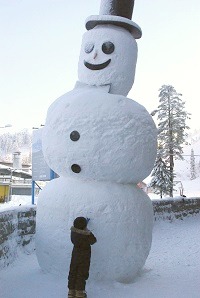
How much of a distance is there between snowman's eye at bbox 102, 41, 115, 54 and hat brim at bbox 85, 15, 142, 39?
0.43m

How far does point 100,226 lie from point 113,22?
3.56 m

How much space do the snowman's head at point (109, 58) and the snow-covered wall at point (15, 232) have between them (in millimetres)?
2969

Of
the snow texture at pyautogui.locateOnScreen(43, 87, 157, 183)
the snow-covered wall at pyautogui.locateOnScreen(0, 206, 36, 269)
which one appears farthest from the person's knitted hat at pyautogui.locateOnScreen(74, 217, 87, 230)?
the snow-covered wall at pyautogui.locateOnScreen(0, 206, 36, 269)

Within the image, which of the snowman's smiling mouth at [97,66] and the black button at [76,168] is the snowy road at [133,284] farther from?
the snowman's smiling mouth at [97,66]

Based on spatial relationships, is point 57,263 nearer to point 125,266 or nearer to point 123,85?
point 125,266

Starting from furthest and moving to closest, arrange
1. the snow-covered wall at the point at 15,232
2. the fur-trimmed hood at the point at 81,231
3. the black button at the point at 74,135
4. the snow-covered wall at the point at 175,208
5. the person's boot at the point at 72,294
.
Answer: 1. the snow-covered wall at the point at 175,208
2. the snow-covered wall at the point at 15,232
3. the black button at the point at 74,135
4. the fur-trimmed hood at the point at 81,231
5. the person's boot at the point at 72,294

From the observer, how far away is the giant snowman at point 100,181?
5715 mm

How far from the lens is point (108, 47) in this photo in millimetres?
6555

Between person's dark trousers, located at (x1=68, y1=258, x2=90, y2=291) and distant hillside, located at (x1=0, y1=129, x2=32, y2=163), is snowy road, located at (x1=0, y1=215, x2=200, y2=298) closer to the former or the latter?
person's dark trousers, located at (x1=68, y1=258, x2=90, y2=291)

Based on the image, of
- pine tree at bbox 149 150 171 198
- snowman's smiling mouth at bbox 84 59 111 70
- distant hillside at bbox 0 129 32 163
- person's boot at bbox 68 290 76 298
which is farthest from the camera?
distant hillside at bbox 0 129 32 163

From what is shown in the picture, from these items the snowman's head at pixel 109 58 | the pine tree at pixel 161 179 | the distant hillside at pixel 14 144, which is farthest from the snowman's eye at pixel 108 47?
the distant hillside at pixel 14 144

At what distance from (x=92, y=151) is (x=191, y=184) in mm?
71379

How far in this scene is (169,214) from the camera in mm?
14500

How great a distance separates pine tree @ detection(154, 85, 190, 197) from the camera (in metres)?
29.9
